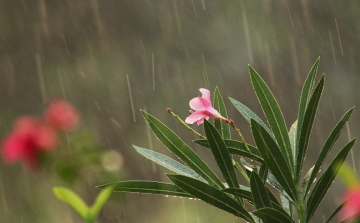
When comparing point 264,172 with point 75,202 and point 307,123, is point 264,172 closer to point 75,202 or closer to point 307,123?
point 307,123

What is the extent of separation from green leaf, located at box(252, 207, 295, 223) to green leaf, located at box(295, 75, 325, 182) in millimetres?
72

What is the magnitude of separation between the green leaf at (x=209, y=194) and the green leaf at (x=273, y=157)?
0.06 m

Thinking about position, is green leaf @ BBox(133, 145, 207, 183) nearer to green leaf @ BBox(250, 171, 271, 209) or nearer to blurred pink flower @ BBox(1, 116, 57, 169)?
green leaf @ BBox(250, 171, 271, 209)

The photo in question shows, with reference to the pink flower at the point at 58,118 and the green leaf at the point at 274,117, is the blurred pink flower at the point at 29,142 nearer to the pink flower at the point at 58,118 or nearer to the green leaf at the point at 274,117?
the pink flower at the point at 58,118

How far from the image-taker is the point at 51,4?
545 centimetres

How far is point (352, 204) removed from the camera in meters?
0.52

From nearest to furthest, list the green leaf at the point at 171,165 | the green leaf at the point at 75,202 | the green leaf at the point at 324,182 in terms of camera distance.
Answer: the green leaf at the point at 75,202, the green leaf at the point at 324,182, the green leaf at the point at 171,165

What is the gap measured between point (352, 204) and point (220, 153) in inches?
5.9

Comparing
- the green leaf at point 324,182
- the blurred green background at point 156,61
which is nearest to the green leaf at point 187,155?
the green leaf at point 324,182

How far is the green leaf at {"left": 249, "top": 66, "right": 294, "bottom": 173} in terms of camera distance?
59 centimetres

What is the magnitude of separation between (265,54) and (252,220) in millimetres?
4558

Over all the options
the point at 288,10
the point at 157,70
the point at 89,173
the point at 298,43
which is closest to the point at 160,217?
the point at 157,70

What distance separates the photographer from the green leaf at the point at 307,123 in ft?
1.78

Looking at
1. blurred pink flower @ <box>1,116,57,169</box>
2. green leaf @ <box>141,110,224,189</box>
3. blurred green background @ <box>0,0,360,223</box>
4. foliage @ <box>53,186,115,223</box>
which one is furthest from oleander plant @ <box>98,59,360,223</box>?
blurred green background @ <box>0,0,360,223</box>
